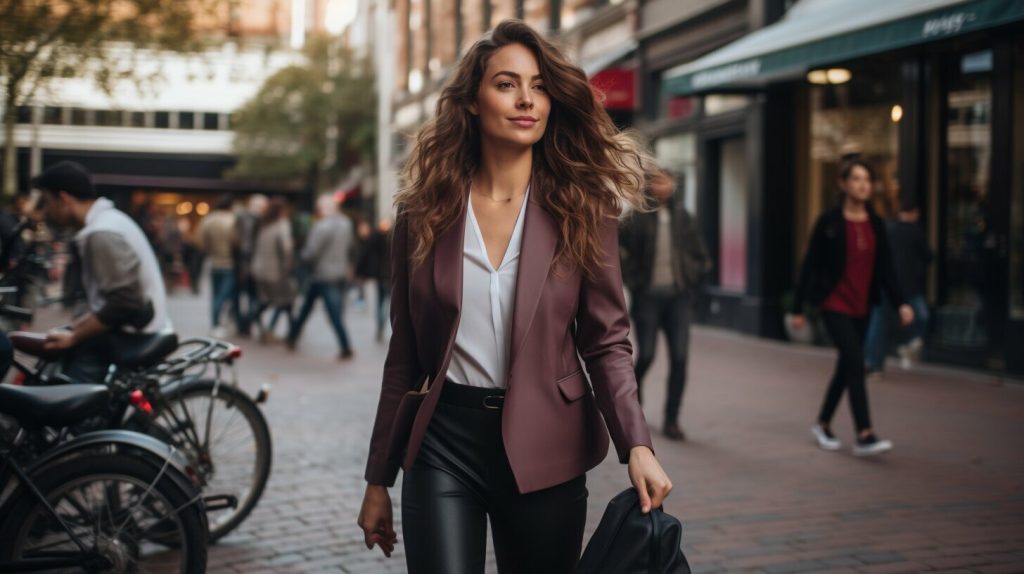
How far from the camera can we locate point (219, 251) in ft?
51.4

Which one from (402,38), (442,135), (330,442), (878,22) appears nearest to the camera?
(442,135)

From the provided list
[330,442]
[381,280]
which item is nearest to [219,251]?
[381,280]

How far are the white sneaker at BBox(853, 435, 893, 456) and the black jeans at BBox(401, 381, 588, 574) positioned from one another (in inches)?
195

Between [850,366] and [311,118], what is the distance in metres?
42.0

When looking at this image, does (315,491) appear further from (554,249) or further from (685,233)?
(554,249)

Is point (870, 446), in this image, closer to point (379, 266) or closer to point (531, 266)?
point (531, 266)

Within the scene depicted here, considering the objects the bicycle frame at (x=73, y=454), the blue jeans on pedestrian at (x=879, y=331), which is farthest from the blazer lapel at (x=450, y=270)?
the blue jeans on pedestrian at (x=879, y=331)

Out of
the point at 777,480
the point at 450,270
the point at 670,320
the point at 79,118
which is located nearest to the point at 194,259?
the point at 670,320

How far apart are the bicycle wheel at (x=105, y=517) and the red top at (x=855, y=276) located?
15.8ft

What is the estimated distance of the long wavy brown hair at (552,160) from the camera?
268 centimetres

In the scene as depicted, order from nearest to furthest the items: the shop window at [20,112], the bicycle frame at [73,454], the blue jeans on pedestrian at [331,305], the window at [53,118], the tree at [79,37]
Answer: the bicycle frame at [73,454] < the blue jeans on pedestrian at [331,305] < the tree at [79,37] < the shop window at [20,112] < the window at [53,118]

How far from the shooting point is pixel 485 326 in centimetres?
262

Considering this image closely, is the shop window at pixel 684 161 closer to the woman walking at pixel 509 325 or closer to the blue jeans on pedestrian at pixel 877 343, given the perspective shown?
the blue jeans on pedestrian at pixel 877 343

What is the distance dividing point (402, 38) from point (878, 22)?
33.3m
